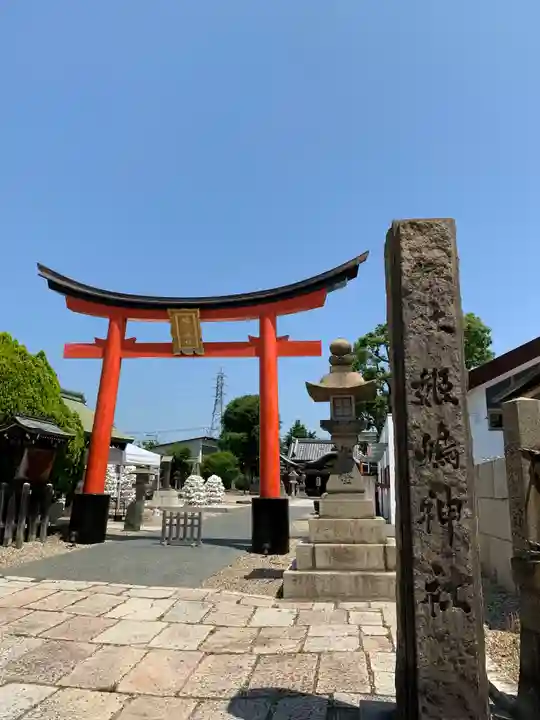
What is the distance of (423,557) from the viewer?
265cm

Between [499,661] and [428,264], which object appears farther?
[499,661]

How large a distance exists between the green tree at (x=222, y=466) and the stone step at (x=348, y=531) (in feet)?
123

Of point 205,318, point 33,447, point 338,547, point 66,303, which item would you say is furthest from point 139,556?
point 66,303

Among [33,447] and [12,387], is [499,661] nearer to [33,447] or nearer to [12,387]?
[33,447]

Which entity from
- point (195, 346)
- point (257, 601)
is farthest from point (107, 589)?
point (195, 346)

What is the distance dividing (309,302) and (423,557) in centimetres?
898

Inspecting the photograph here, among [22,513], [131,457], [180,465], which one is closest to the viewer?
[22,513]

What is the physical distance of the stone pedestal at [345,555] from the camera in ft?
20.8

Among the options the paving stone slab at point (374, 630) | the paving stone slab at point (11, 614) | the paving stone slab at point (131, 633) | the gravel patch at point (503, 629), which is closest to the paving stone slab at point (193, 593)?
the paving stone slab at point (131, 633)

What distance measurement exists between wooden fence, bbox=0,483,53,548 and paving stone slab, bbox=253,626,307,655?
715 cm

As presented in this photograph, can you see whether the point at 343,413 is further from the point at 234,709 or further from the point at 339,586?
the point at 234,709

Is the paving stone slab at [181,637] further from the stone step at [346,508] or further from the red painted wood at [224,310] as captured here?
the red painted wood at [224,310]

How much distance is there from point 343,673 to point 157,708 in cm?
140

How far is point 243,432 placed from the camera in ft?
155
